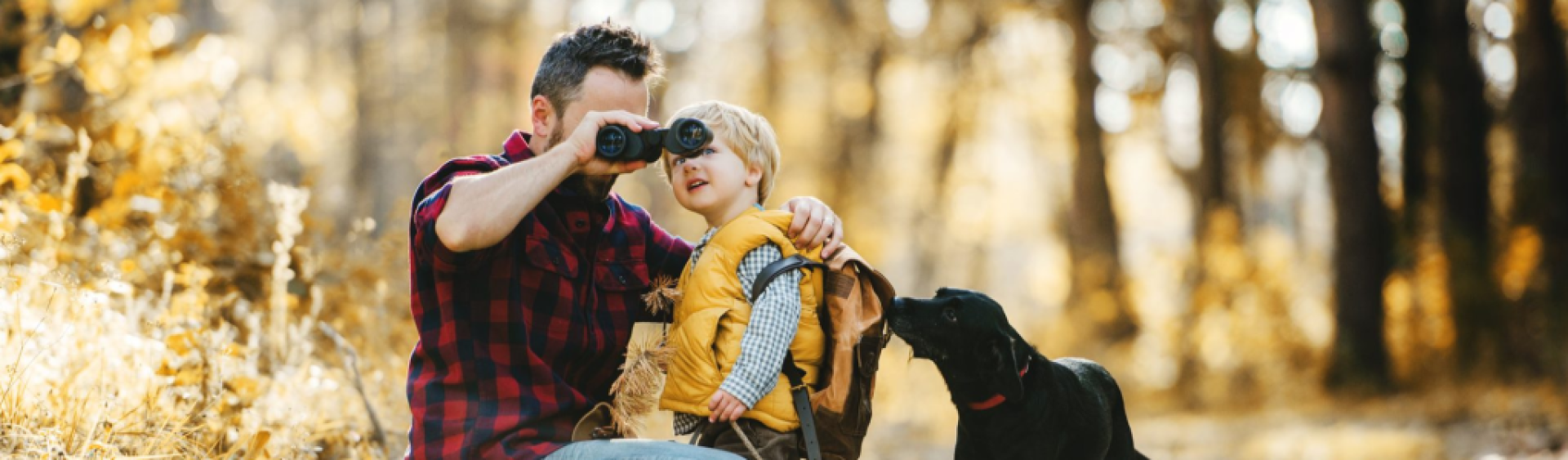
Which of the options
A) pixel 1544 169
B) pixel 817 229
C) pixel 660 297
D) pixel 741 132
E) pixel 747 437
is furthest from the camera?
pixel 1544 169

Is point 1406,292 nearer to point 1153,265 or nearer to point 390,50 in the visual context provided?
point 1153,265

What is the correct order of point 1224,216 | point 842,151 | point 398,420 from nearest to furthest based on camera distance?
point 398,420 < point 1224,216 < point 842,151

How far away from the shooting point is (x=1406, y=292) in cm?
1351

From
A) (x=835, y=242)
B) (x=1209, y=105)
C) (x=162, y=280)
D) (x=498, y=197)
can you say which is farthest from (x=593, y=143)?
(x=1209, y=105)

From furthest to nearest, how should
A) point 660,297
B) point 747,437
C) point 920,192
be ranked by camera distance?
point 920,192 < point 660,297 < point 747,437

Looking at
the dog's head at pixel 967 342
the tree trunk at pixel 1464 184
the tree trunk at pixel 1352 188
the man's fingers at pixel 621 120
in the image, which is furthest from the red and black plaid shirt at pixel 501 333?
the tree trunk at pixel 1352 188

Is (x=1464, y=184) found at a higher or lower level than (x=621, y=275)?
higher

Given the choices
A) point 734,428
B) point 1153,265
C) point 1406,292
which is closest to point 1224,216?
point 1153,265

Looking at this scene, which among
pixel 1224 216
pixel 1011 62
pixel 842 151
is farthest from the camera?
pixel 842 151

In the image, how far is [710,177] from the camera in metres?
3.87

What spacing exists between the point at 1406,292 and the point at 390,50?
16.4 metres

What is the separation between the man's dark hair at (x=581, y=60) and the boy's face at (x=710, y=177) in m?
0.32

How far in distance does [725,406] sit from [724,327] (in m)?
0.27

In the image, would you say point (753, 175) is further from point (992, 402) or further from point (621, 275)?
point (992, 402)
